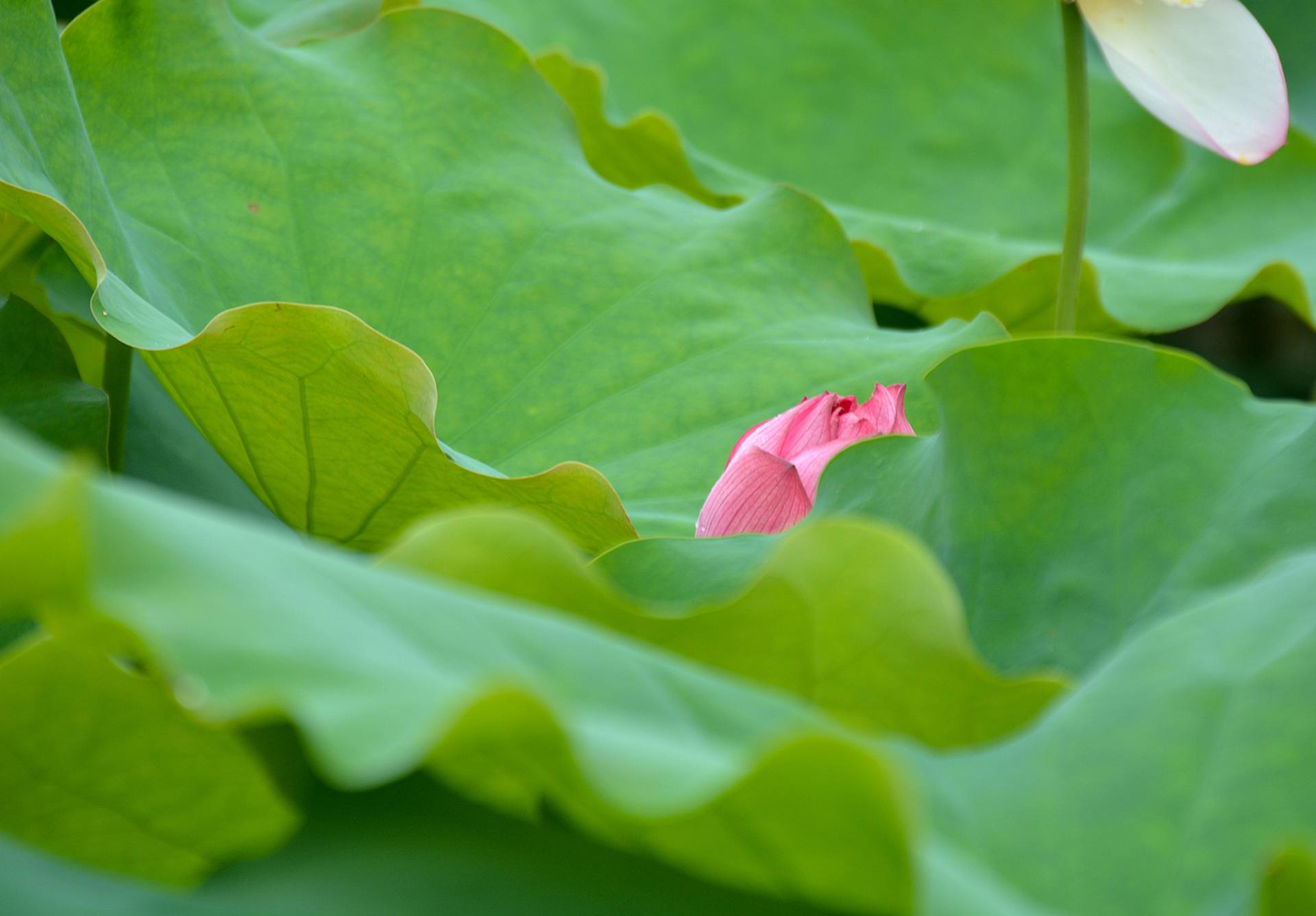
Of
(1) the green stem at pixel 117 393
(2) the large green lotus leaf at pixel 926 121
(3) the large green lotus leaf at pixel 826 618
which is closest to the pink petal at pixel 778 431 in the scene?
(3) the large green lotus leaf at pixel 826 618

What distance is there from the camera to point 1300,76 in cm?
185

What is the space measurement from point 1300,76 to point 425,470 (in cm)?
154

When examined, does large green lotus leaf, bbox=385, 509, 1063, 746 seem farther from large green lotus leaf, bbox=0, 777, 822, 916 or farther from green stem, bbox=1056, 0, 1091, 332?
green stem, bbox=1056, 0, 1091, 332

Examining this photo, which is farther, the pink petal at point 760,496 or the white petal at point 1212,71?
the white petal at point 1212,71

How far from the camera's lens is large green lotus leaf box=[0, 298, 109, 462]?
77 centimetres

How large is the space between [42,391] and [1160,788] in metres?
0.63

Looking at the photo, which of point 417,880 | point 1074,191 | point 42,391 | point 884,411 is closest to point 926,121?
point 1074,191

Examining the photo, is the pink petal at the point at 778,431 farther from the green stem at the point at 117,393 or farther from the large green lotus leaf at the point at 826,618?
the green stem at the point at 117,393

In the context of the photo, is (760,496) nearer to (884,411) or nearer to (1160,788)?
(884,411)

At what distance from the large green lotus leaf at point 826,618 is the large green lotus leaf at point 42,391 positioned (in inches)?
16.6

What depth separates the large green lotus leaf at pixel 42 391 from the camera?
2.54ft

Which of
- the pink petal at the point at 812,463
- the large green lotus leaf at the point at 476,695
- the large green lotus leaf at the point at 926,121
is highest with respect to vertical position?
the large green lotus leaf at the point at 476,695

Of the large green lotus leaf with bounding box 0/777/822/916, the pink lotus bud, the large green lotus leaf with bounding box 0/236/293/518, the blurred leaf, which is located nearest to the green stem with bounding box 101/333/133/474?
the large green lotus leaf with bounding box 0/236/293/518

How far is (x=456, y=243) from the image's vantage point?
3.18 ft
